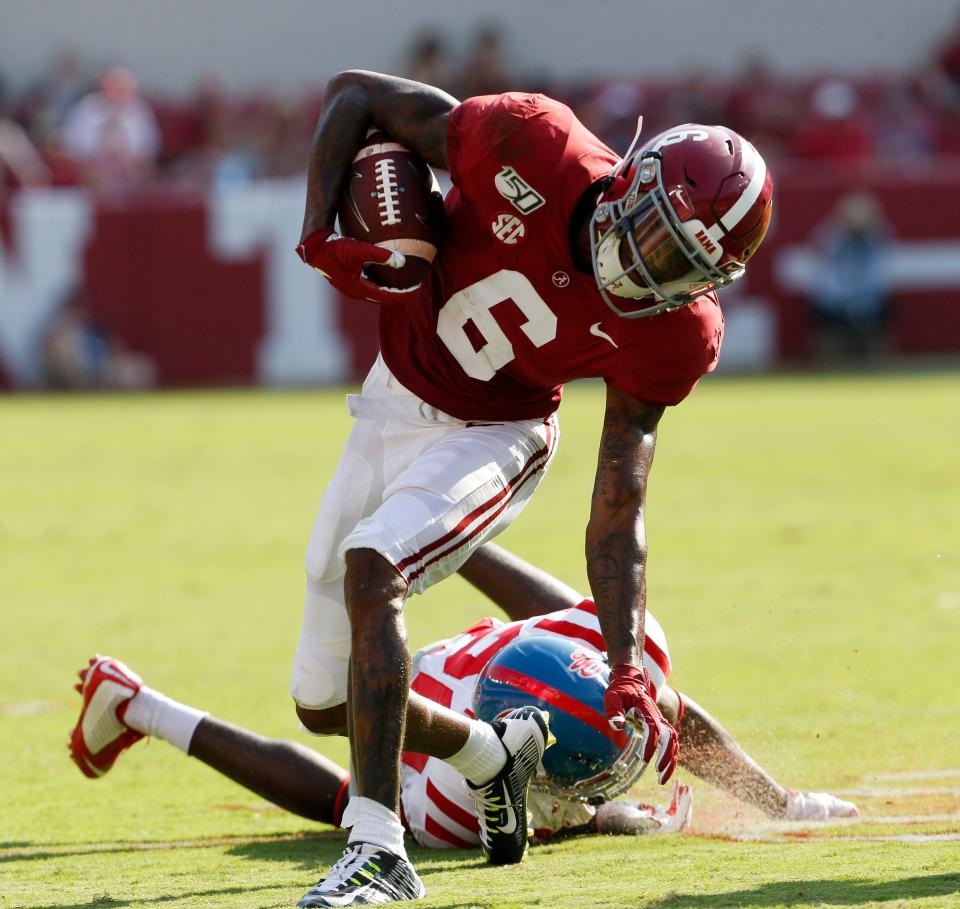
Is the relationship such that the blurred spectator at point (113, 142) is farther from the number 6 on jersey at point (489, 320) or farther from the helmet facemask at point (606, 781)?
the helmet facemask at point (606, 781)

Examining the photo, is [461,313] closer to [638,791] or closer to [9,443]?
[638,791]

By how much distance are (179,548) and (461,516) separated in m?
5.60

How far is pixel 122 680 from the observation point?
17.0 ft

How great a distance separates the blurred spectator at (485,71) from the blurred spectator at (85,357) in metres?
4.98

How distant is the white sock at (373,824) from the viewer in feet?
12.7

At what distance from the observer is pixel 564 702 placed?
4.59 metres

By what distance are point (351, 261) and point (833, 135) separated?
1553cm


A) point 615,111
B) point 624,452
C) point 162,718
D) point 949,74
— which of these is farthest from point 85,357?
point 624,452

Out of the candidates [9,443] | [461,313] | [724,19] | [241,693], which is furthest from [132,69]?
[461,313]

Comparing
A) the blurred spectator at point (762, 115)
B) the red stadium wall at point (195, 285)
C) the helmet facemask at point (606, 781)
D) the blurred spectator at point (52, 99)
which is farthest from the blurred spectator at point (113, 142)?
the helmet facemask at point (606, 781)

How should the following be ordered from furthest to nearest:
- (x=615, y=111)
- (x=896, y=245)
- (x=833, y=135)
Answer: (x=615, y=111) < (x=833, y=135) < (x=896, y=245)

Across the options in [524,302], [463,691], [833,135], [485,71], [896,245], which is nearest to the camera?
[524,302]

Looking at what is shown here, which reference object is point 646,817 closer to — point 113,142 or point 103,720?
point 103,720

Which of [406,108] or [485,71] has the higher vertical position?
[406,108]
